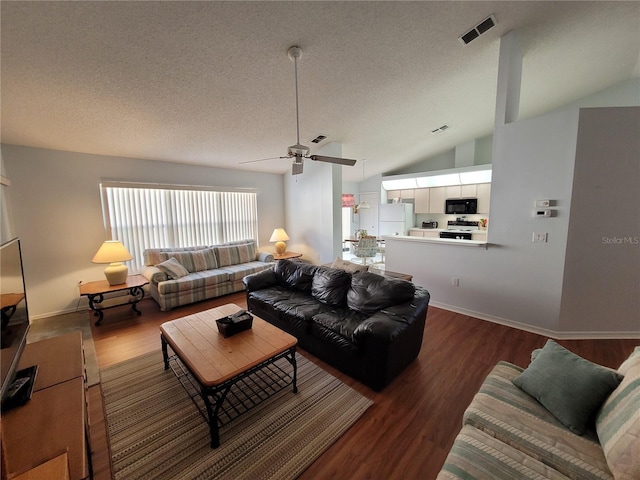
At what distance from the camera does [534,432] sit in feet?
3.99

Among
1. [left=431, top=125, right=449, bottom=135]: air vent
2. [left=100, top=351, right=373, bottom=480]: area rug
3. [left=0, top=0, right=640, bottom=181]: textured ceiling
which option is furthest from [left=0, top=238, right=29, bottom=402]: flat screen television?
[left=431, top=125, right=449, bottom=135]: air vent

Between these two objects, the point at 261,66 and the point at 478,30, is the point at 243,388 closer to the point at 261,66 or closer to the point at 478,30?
the point at 261,66

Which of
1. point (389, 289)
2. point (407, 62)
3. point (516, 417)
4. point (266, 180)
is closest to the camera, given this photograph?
point (516, 417)

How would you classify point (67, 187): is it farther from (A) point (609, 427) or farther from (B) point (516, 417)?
(A) point (609, 427)

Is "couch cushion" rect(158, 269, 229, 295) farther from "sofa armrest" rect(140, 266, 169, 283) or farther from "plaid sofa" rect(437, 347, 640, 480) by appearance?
"plaid sofa" rect(437, 347, 640, 480)

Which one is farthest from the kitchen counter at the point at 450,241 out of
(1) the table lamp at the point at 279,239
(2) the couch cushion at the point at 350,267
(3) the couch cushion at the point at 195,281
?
(3) the couch cushion at the point at 195,281

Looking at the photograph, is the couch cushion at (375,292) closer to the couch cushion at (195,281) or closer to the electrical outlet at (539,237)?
the electrical outlet at (539,237)

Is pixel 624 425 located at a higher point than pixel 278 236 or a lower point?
lower

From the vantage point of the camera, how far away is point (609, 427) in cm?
112

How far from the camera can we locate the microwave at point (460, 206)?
6273 millimetres

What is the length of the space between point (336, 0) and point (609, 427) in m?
3.05

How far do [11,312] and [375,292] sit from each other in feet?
8.35

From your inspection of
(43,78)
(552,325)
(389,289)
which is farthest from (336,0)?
(552,325)

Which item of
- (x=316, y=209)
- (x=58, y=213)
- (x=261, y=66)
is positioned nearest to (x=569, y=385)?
(x=261, y=66)
